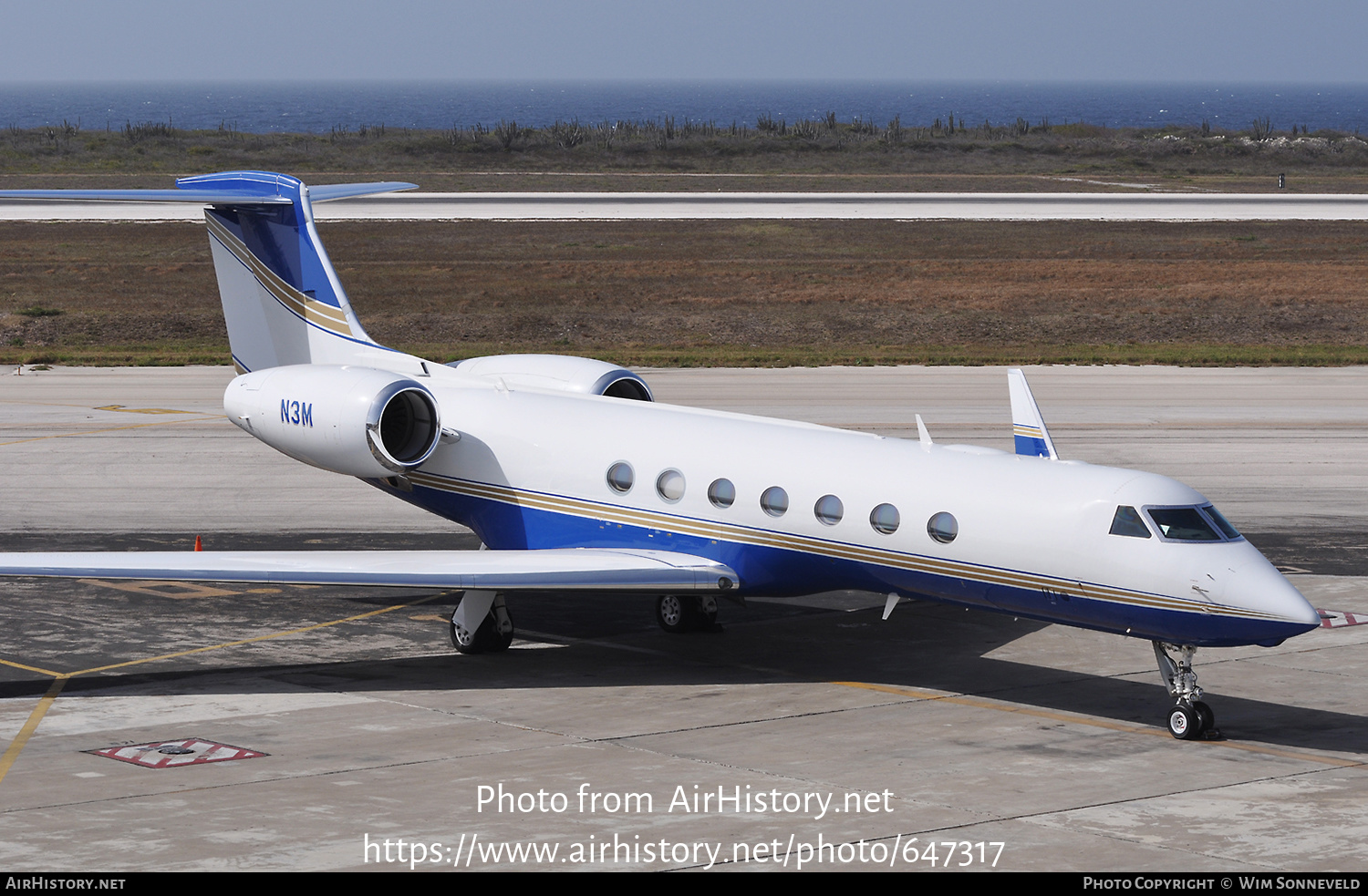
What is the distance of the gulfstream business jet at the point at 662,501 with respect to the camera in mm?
17109

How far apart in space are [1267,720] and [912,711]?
3.84 m

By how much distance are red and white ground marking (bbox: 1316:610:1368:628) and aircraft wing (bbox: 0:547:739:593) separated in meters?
8.74

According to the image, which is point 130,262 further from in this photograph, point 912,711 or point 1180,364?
point 912,711

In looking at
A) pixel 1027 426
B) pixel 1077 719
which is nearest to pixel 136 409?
pixel 1027 426

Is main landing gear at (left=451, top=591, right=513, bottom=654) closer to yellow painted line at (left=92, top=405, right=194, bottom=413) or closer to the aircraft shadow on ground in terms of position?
the aircraft shadow on ground

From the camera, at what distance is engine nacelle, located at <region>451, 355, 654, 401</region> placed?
23.8 m

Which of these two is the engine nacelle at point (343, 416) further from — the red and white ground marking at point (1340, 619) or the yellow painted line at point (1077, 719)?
the red and white ground marking at point (1340, 619)

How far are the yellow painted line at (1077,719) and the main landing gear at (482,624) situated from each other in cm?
431

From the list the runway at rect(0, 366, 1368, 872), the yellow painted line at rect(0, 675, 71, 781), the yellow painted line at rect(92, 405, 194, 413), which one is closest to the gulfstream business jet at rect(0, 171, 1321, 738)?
the runway at rect(0, 366, 1368, 872)

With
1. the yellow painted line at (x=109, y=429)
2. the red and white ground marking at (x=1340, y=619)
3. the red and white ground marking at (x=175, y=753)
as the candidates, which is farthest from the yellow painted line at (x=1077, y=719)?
the yellow painted line at (x=109, y=429)

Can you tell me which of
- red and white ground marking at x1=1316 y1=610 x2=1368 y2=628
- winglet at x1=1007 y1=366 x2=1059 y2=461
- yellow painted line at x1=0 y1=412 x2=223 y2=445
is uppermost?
winglet at x1=1007 y1=366 x2=1059 y2=461

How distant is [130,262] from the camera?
67.8 m

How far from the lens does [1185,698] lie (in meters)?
17.1

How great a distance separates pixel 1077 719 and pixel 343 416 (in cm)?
995
